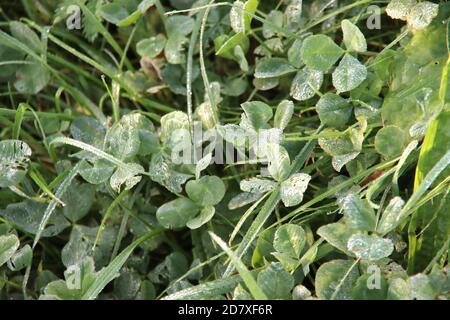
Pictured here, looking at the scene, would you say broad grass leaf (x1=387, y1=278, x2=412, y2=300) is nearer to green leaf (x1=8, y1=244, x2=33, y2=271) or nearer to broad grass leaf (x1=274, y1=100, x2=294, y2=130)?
broad grass leaf (x1=274, y1=100, x2=294, y2=130)

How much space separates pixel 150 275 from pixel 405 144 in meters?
0.52

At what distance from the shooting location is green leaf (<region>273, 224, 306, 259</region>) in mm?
1000

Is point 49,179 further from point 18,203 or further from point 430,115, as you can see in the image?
point 430,115

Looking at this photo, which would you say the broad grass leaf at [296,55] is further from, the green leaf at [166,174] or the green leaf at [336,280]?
the green leaf at [336,280]

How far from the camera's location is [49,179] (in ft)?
4.26

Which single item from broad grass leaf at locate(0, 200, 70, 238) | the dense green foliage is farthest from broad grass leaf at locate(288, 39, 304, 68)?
broad grass leaf at locate(0, 200, 70, 238)

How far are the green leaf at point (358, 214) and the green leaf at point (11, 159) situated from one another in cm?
58

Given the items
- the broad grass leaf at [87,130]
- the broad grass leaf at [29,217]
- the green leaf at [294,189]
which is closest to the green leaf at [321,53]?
the green leaf at [294,189]

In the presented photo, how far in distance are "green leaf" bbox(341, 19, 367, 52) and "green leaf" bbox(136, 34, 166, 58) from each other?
403 mm

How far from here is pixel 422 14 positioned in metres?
1.07

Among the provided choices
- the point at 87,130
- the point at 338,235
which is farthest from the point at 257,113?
the point at 87,130

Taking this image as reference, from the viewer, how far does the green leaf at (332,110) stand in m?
1.10

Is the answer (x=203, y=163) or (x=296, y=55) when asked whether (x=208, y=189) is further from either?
(x=296, y=55)
